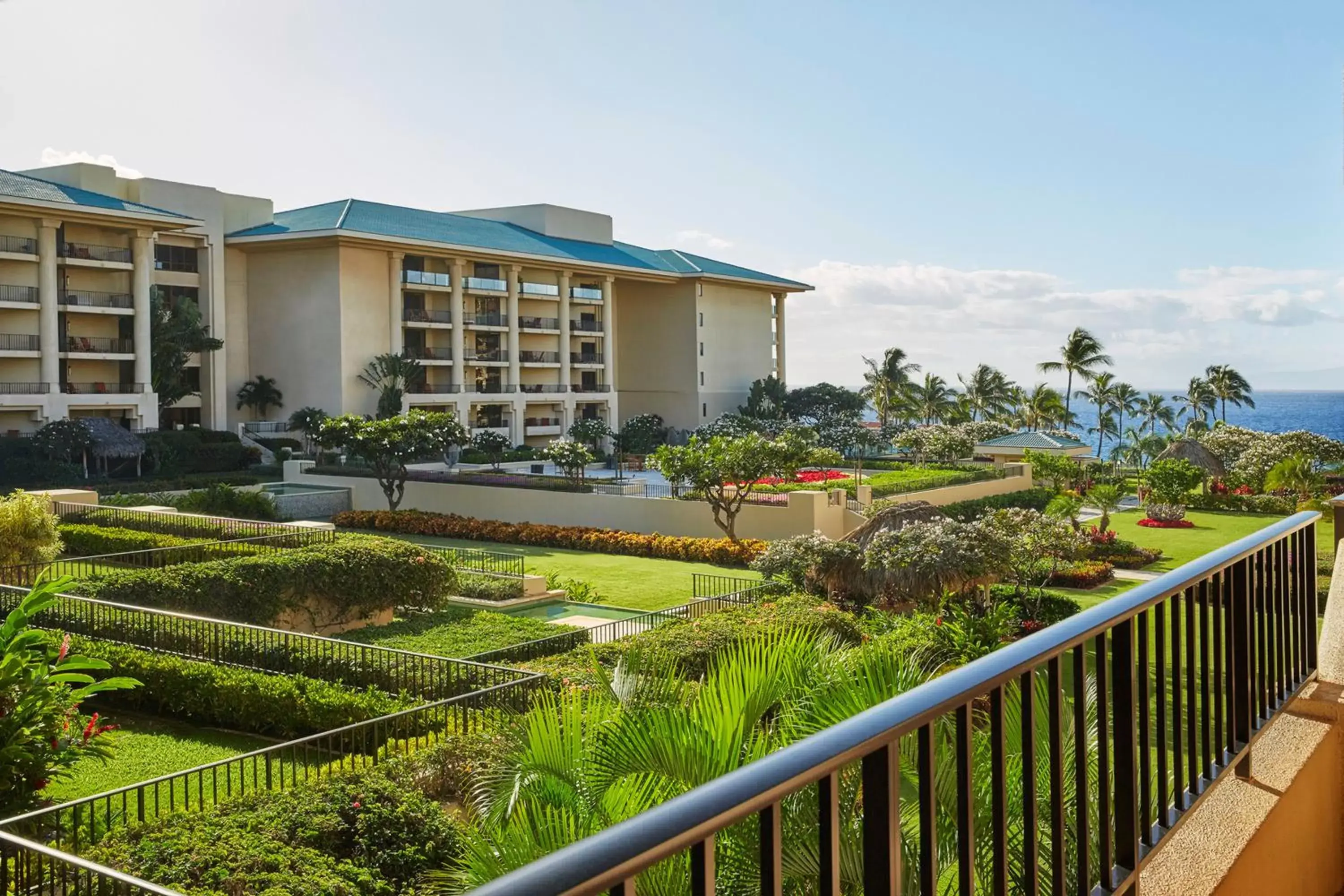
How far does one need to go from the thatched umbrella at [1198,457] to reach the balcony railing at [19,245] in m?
43.2

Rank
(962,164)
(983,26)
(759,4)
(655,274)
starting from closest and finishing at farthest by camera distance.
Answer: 1. (983,26)
2. (759,4)
3. (962,164)
4. (655,274)

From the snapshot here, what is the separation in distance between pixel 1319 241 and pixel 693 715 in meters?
5.49

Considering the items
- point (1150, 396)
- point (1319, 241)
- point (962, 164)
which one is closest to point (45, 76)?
point (1319, 241)

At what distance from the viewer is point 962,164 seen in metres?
35.7

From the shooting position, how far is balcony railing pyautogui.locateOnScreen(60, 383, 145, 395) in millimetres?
46500

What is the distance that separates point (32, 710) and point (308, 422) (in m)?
44.8

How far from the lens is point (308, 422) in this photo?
5162 centimetres

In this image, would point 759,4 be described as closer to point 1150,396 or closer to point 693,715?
point 693,715

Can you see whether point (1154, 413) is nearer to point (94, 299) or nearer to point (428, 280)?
point (428, 280)

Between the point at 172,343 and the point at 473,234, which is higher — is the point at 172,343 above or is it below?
below

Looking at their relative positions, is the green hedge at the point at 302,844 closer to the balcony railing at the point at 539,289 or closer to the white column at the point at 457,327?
the white column at the point at 457,327

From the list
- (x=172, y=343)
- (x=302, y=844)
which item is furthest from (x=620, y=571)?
(x=172, y=343)

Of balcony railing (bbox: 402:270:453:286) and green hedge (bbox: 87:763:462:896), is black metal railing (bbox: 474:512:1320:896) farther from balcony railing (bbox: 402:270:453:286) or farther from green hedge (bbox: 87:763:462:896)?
balcony railing (bbox: 402:270:453:286)

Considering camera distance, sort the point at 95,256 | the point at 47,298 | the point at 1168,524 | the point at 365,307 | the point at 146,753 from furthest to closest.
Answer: the point at 365,307
the point at 95,256
the point at 47,298
the point at 1168,524
the point at 146,753
